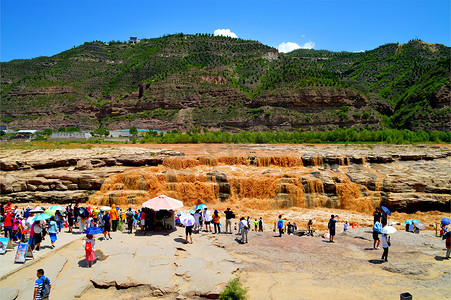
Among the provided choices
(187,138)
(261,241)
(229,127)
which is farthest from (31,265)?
(229,127)

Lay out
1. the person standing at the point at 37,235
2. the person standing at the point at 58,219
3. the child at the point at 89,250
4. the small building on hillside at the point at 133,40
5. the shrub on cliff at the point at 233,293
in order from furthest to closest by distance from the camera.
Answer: the small building on hillside at the point at 133,40
the person standing at the point at 58,219
the person standing at the point at 37,235
the child at the point at 89,250
the shrub on cliff at the point at 233,293

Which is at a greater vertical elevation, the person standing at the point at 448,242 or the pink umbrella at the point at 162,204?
the pink umbrella at the point at 162,204

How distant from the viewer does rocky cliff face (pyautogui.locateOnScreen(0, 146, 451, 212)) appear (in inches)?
972

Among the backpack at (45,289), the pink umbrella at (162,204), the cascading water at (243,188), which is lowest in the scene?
the cascading water at (243,188)

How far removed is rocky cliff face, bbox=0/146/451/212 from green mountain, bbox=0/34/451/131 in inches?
1804

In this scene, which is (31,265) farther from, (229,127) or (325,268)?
(229,127)

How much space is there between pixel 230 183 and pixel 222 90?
6445 cm

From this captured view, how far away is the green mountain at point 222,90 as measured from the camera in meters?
74.5

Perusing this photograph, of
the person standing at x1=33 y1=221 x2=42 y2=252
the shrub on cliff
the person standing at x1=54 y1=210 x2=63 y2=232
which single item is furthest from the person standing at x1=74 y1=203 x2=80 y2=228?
the shrub on cliff

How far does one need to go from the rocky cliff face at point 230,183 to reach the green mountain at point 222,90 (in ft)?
150

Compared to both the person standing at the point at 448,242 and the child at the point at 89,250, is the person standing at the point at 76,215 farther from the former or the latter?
the person standing at the point at 448,242

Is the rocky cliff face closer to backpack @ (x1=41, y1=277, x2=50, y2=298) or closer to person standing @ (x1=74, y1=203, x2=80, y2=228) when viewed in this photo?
person standing @ (x1=74, y1=203, x2=80, y2=228)

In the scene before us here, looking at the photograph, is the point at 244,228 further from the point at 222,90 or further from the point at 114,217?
the point at 222,90

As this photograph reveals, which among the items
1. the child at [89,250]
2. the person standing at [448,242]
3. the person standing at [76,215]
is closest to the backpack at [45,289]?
the child at [89,250]
